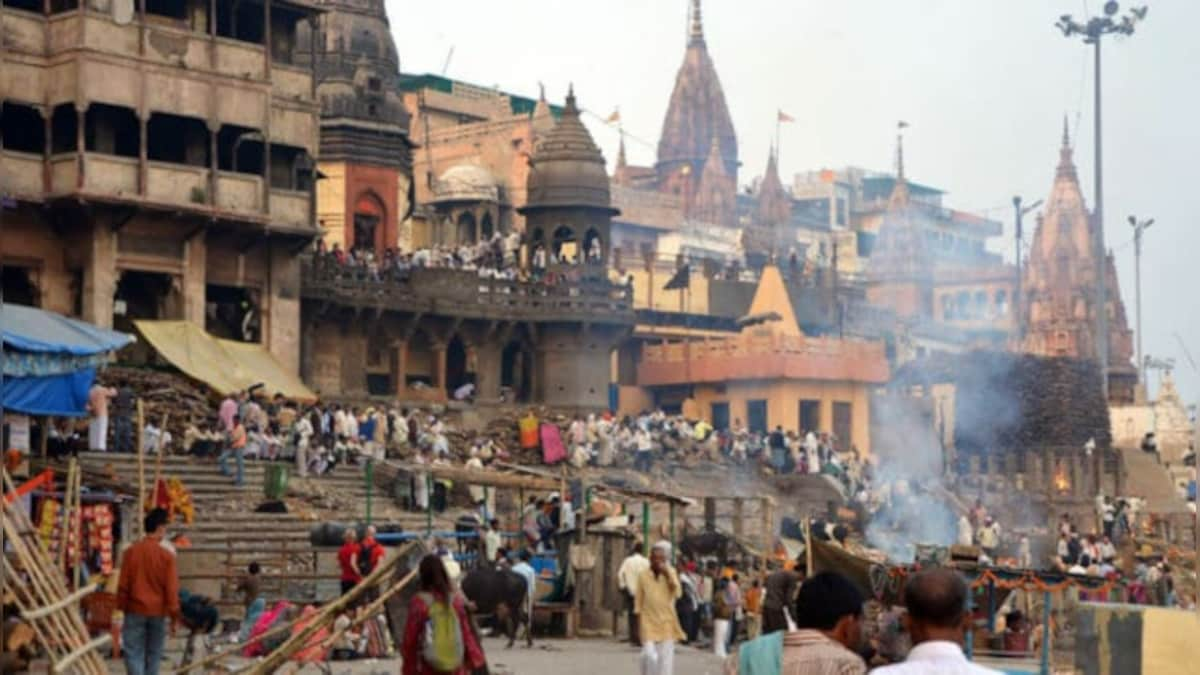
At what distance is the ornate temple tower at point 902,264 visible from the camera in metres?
74.9

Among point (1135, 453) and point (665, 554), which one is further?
point (1135, 453)

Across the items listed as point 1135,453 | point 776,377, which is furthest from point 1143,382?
point 776,377

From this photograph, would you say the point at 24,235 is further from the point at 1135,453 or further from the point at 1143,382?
the point at 1143,382

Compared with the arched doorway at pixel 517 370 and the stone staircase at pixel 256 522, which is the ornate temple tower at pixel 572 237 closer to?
the arched doorway at pixel 517 370

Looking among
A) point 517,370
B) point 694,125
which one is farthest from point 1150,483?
point 694,125

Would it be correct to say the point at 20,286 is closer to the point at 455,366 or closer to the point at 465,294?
the point at 465,294

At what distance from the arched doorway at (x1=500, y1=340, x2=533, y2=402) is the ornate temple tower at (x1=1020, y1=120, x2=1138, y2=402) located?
2877cm

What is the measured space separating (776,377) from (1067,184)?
3067 centimetres

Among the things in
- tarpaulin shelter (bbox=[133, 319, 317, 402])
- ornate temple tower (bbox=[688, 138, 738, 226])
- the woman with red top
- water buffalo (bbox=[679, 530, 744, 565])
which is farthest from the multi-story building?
ornate temple tower (bbox=[688, 138, 738, 226])

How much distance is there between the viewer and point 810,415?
4384cm

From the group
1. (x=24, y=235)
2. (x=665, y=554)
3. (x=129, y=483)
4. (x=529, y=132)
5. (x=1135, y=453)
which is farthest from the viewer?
(x=529, y=132)

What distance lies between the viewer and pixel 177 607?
11164 mm

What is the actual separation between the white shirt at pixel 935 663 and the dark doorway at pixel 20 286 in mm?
26135

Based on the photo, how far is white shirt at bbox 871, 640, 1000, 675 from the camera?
489 cm
